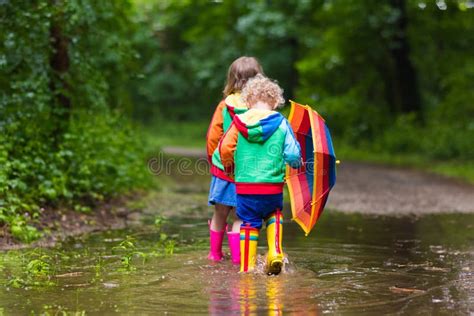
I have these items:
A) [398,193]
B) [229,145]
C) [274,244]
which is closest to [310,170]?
[229,145]

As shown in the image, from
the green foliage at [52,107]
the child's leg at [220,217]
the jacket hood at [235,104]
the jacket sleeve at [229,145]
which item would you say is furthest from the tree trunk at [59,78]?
the jacket sleeve at [229,145]

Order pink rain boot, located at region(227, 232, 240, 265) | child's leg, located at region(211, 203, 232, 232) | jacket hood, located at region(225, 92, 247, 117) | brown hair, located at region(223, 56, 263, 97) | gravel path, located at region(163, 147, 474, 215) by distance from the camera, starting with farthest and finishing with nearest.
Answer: gravel path, located at region(163, 147, 474, 215)
child's leg, located at region(211, 203, 232, 232)
brown hair, located at region(223, 56, 263, 97)
pink rain boot, located at region(227, 232, 240, 265)
jacket hood, located at region(225, 92, 247, 117)

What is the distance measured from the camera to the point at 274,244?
6617mm

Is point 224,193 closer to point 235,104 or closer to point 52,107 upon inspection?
point 235,104

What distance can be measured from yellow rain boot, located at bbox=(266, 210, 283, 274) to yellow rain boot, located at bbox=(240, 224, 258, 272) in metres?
0.15

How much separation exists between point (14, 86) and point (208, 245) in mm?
3031

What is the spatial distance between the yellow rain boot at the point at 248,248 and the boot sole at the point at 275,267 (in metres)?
0.26

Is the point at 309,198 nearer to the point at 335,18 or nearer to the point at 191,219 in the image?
the point at 191,219

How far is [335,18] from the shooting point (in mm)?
25406

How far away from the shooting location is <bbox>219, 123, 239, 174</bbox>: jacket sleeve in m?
6.89

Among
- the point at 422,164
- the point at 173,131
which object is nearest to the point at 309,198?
the point at 422,164

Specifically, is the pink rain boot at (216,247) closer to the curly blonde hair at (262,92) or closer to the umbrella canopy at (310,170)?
the umbrella canopy at (310,170)

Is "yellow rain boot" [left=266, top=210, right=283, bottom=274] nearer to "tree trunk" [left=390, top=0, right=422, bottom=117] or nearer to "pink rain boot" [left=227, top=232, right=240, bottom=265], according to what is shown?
"pink rain boot" [left=227, top=232, right=240, bottom=265]

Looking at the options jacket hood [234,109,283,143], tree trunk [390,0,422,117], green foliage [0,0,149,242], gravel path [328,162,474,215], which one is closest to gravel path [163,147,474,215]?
gravel path [328,162,474,215]
